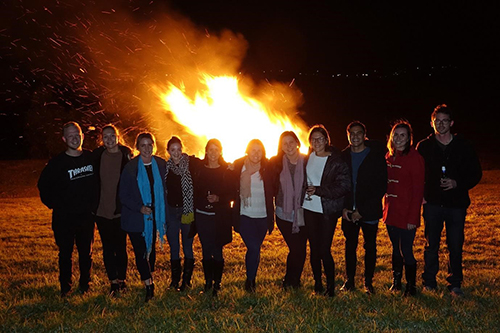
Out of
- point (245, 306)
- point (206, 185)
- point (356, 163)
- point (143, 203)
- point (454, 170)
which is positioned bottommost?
point (245, 306)

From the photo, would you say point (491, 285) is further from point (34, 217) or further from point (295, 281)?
point (34, 217)

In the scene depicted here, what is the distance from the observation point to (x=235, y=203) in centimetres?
681

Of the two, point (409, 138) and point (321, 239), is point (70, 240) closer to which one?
point (321, 239)

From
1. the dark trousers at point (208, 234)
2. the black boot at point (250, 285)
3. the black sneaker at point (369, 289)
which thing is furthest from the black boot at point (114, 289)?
the black sneaker at point (369, 289)

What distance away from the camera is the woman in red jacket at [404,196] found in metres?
6.46

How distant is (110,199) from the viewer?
670cm

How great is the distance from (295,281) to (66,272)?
3717mm

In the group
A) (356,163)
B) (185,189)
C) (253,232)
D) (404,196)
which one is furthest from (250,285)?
(404,196)

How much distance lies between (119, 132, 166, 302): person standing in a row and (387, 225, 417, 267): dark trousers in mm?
3682

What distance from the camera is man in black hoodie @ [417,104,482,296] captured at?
661 cm

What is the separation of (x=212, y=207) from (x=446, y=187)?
143 inches

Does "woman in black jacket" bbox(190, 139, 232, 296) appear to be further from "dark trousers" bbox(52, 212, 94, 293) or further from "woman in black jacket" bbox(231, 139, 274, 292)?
"dark trousers" bbox(52, 212, 94, 293)

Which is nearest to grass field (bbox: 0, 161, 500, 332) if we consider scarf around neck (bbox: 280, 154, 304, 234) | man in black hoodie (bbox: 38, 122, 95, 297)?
man in black hoodie (bbox: 38, 122, 95, 297)

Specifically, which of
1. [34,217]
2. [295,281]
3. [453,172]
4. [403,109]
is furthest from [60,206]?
[403,109]
